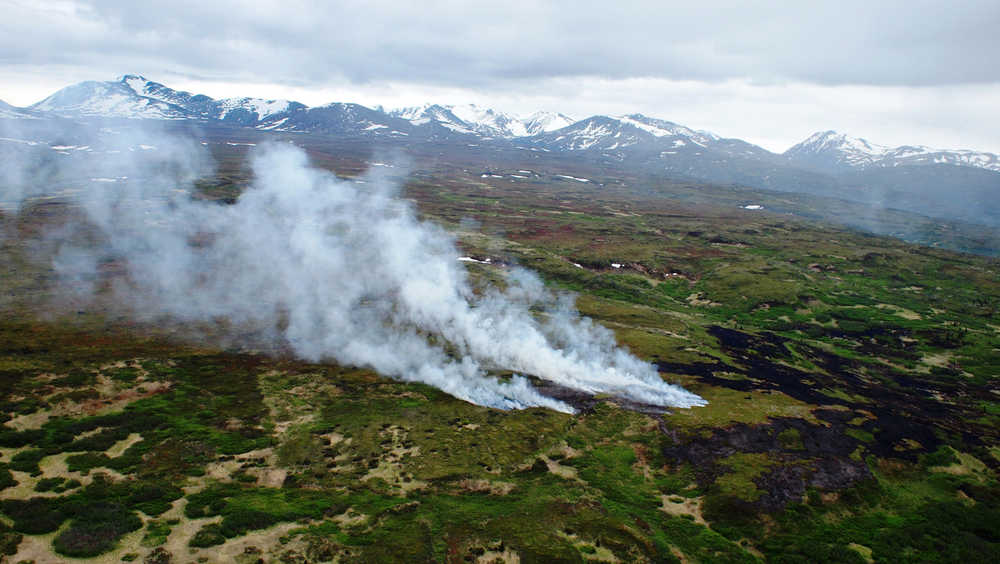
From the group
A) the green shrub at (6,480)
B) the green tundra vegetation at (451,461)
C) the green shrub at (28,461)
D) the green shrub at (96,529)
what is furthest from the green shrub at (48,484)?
the green shrub at (96,529)

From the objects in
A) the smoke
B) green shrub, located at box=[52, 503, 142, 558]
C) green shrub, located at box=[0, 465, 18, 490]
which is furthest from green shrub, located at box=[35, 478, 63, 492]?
the smoke

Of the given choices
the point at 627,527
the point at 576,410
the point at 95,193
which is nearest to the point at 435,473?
the point at 627,527

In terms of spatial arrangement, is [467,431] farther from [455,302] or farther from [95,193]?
[95,193]

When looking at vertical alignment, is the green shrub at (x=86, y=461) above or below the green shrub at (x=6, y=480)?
below

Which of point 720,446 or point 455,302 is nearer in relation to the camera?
point 720,446

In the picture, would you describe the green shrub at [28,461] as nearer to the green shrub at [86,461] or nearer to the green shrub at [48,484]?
the green shrub at [48,484]

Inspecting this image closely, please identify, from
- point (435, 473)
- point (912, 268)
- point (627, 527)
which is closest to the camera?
point (627, 527)

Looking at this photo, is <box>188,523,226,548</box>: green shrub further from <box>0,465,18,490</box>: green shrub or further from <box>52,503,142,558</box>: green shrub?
<box>0,465,18,490</box>: green shrub
